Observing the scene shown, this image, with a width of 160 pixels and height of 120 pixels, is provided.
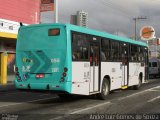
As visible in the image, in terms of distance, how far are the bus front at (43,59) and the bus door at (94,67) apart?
1811 millimetres

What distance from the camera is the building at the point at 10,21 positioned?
2847cm

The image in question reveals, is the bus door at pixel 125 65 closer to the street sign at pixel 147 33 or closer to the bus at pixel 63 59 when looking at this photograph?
the bus at pixel 63 59

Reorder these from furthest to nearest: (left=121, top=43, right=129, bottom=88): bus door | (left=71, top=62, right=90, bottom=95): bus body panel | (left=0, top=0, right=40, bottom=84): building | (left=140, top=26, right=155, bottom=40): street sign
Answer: (left=140, top=26, right=155, bottom=40): street sign
(left=0, top=0, right=40, bottom=84): building
(left=121, top=43, right=129, bottom=88): bus door
(left=71, top=62, right=90, bottom=95): bus body panel

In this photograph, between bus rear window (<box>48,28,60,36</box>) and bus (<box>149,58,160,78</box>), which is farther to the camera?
bus (<box>149,58,160,78</box>)

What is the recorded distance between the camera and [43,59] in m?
14.3

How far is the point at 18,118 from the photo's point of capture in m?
10.9

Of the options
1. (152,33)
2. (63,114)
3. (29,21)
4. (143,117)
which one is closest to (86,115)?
(63,114)

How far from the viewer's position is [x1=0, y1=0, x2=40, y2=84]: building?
28.5 m

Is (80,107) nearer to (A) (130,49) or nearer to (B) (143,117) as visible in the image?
(B) (143,117)

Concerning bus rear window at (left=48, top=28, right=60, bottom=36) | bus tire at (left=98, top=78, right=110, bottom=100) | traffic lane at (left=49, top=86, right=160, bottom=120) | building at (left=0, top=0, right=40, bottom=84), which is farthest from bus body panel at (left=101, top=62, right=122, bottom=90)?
building at (left=0, top=0, right=40, bottom=84)

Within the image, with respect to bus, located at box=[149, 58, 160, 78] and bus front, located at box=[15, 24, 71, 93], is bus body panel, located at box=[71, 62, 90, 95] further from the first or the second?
bus, located at box=[149, 58, 160, 78]

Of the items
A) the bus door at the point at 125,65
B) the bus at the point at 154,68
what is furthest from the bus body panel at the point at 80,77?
the bus at the point at 154,68

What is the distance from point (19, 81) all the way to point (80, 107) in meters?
2.84

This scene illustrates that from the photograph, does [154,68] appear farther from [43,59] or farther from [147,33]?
[43,59]
